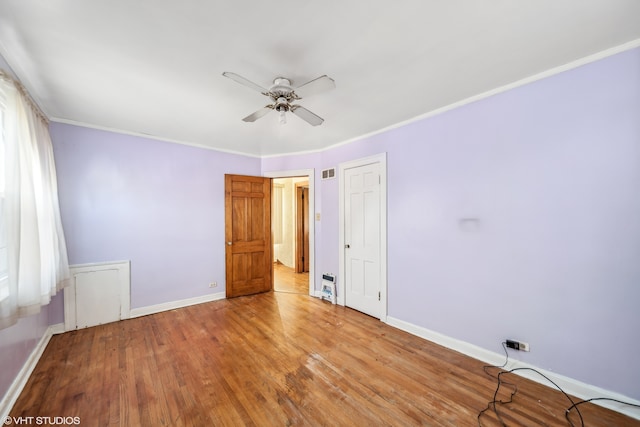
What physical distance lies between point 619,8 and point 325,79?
1756 mm

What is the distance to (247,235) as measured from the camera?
4.41 meters

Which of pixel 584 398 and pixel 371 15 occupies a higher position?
pixel 371 15

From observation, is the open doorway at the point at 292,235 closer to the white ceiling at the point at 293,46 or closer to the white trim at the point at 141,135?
the white trim at the point at 141,135

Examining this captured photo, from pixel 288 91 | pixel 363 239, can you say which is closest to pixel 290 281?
pixel 363 239

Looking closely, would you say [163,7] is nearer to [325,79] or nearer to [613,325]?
[325,79]

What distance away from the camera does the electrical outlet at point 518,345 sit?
2129 millimetres

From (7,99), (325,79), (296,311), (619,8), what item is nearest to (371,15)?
(325,79)

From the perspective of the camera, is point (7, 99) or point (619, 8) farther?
point (7, 99)

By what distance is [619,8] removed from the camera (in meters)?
1.41

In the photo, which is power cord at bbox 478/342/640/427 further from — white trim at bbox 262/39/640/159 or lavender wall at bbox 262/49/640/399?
white trim at bbox 262/39/640/159

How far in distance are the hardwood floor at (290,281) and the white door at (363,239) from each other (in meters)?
1.20

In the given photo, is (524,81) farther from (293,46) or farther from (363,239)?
(363,239)

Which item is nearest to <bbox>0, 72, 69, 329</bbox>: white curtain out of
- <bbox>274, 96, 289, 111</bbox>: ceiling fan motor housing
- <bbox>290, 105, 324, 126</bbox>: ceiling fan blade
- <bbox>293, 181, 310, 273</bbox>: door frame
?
<bbox>274, 96, 289, 111</bbox>: ceiling fan motor housing

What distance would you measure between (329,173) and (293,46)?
246 centimetres
